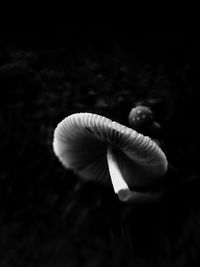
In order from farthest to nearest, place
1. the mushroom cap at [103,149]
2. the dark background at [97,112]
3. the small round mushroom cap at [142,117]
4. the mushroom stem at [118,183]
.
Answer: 1. the dark background at [97,112]
2. the small round mushroom cap at [142,117]
3. the mushroom stem at [118,183]
4. the mushroom cap at [103,149]

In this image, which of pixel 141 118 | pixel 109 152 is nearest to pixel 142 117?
pixel 141 118

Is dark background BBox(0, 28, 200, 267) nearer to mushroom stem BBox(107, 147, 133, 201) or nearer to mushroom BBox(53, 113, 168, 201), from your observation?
mushroom BBox(53, 113, 168, 201)

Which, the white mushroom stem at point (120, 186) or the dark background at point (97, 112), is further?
the dark background at point (97, 112)

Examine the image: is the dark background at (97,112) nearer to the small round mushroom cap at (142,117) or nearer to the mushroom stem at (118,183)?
the small round mushroom cap at (142,117)

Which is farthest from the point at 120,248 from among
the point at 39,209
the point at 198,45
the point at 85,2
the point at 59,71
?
the point at 85,2

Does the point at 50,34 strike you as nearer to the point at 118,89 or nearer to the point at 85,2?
the point at 85,2

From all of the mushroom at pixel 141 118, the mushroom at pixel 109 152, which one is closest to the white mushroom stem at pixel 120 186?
the mushroom at pixel 109 152

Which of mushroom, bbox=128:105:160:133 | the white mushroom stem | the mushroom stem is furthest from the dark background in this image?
the mushroom stem
